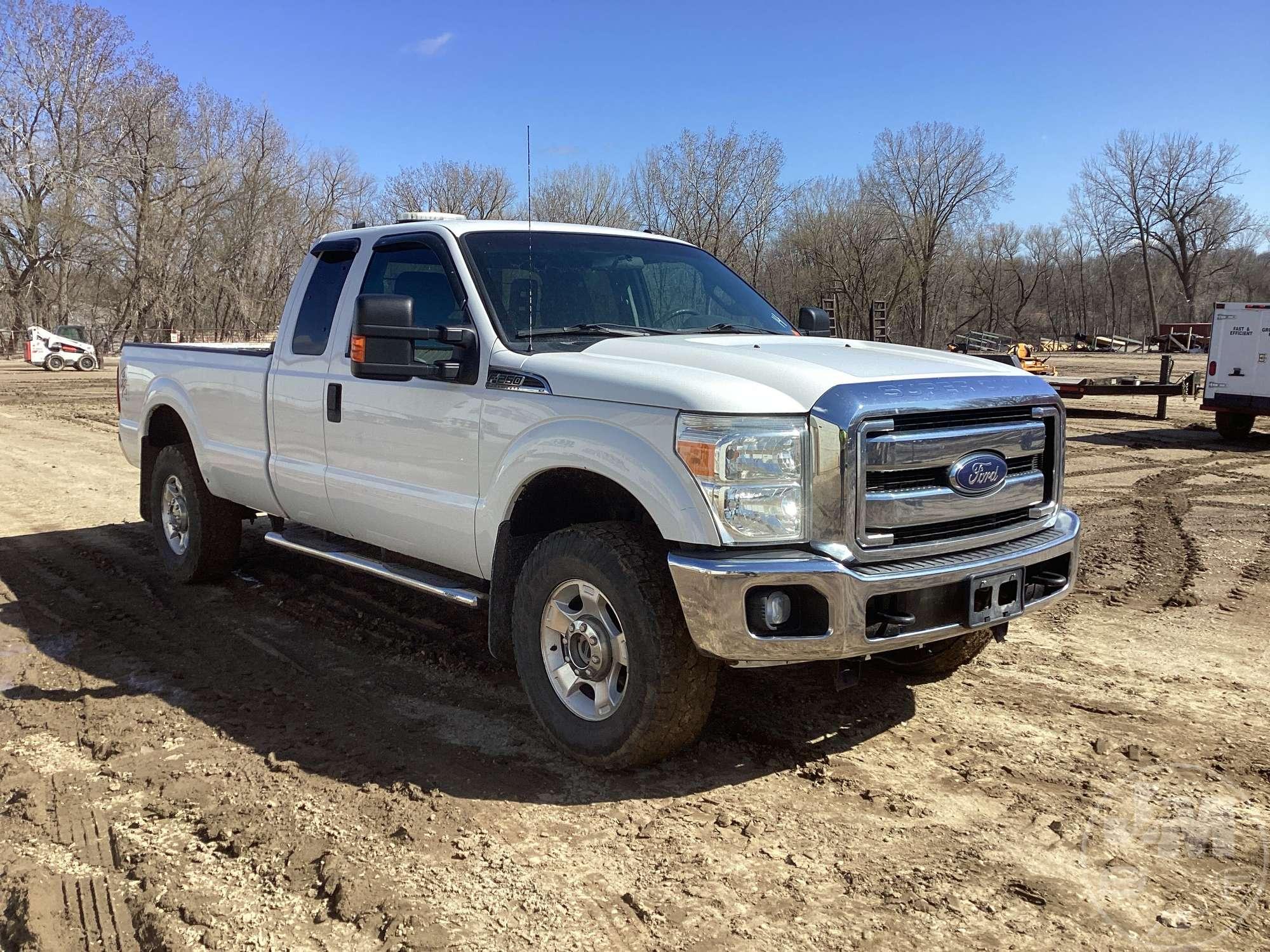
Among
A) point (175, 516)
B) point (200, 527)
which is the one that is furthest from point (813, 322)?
point (175, 516)

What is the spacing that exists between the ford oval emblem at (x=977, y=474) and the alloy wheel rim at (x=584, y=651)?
134cm

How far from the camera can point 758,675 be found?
16.2 feet

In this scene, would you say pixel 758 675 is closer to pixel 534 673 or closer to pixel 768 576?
pixel 534 673

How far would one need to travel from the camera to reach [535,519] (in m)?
4.25

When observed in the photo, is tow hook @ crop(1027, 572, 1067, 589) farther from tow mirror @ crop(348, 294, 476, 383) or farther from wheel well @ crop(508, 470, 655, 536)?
tow mirror @ crop(348, 294, 476, 383)

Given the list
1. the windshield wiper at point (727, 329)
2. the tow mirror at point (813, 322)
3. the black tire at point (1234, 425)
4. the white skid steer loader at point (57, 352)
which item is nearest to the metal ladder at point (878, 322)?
the black tire at point (1234, 425)

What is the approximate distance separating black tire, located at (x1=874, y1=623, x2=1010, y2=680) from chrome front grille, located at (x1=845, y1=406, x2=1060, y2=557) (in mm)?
795

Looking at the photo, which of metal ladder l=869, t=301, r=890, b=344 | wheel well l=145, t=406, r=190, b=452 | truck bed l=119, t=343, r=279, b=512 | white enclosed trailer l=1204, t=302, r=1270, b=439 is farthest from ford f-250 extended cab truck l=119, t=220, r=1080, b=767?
metal ladder l=869, t=301, r=890, b=344

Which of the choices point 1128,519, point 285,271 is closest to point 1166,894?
point 1128,519

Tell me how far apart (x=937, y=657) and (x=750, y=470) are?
1.92 metres

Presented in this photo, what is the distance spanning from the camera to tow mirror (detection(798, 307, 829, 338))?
5636 mm

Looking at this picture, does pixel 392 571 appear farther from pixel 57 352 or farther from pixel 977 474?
pixel 57 352

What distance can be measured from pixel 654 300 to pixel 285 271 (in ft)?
154

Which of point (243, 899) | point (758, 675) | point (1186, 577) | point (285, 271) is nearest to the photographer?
point (243, 899)
